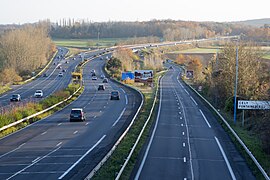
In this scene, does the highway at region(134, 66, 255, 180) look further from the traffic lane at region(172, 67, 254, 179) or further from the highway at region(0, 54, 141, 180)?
the highway at region(0, 54, 141, 180)

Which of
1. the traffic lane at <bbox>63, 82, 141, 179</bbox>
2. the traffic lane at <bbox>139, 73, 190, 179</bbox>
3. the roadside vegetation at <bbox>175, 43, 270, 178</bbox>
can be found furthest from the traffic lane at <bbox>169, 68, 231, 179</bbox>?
the traffic lane at <bbox>63, 82, 141, 179</bbox>

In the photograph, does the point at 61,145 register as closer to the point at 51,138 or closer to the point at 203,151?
the point at 51,138

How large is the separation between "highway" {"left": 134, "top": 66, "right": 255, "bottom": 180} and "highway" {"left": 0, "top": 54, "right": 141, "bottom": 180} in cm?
258

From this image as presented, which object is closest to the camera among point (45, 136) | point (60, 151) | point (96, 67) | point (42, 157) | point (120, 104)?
point (42, 157)

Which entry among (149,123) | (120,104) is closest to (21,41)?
(120,104)

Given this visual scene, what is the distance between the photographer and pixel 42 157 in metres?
24.6

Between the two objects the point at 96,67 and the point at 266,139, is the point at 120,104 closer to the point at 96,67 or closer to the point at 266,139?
the point at 266,139

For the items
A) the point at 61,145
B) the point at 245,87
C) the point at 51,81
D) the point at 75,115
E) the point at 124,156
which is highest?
the point at 245,87

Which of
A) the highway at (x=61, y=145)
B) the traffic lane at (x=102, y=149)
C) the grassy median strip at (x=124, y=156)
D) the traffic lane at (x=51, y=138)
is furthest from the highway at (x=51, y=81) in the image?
the grassy median strip at (x=124, y=156)

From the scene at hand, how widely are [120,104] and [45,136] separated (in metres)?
25.8

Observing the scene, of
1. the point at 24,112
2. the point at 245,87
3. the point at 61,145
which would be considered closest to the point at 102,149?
the point at 61,145

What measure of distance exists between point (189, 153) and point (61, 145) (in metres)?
7.59

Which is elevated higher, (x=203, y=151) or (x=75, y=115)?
(x=75, y=115)

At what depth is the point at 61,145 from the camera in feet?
93.7
